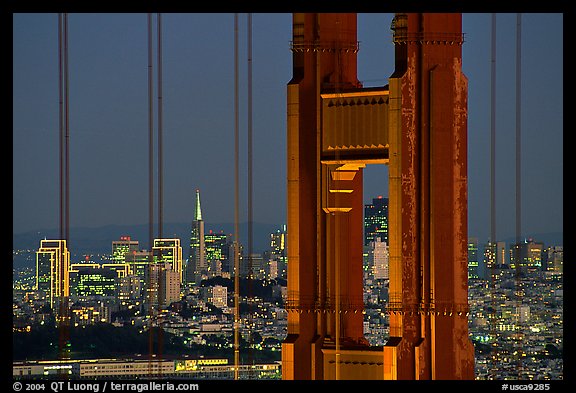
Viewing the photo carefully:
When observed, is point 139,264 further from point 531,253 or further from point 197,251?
point 531,253

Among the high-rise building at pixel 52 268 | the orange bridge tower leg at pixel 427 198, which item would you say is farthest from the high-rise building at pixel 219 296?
the orange bridge tower leg at pixel 427 198

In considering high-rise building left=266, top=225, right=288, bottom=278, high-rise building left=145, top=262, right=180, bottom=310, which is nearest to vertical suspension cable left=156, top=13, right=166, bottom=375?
high-rise building left=145, top=262, right=180, bottom=310

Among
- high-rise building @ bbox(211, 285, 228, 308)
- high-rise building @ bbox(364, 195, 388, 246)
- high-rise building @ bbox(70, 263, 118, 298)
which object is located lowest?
high-rise building @ bbox(211, 285, 228, 308)

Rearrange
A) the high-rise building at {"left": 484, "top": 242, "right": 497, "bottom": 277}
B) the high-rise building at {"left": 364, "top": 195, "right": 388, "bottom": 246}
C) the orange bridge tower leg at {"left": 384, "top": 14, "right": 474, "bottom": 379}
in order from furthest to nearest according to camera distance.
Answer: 1. the high-rise building at {"left": 484, "top": 242, "right": 497, "bottom": 277}
2. the high-rise building at {"left": 364, "top": 195, "right": 388, "bottom": 246}
3. the orange bridge tower leg at {"left": 384, "top": 14, "right": 474, "bottom": 379}

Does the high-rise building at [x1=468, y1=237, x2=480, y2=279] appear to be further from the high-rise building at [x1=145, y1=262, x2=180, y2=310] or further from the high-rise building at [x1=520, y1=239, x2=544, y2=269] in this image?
the high-rise building at [x1=145, y1=262, x2=180, y2=310]

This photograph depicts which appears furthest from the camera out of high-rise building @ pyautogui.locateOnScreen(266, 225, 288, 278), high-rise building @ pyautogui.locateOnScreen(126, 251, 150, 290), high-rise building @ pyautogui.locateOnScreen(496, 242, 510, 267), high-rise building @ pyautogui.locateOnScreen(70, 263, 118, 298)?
high-rise building @ pyautogui.locateOnScreen(126, 251, 150, 290)
